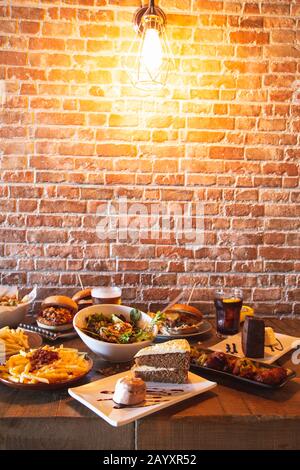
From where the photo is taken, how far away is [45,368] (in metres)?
1.45

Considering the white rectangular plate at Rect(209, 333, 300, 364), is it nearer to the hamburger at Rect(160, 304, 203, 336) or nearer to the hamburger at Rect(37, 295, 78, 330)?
Result: the hamburger at Rect(160, 304, 203, 336)

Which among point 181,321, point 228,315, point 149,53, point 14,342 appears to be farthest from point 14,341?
point 149,53

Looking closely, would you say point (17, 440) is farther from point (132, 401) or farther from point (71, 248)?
point (71, 248)

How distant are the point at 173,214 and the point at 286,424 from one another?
1444 millimetres

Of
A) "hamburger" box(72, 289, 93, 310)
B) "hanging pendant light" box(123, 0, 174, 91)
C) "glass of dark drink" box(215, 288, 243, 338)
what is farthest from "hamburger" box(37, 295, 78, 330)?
"hanging pendant light" box(123, 0, 174, 91)

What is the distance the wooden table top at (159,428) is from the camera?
1.27m

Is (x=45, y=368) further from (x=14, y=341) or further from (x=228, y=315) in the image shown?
(x=228, y=315)

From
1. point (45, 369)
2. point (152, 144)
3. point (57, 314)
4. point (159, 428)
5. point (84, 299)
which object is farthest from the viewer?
point (152, 144)

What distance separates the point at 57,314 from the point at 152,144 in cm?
106

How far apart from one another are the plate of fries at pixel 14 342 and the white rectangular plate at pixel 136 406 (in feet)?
1.16

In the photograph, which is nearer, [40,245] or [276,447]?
[276,447]
